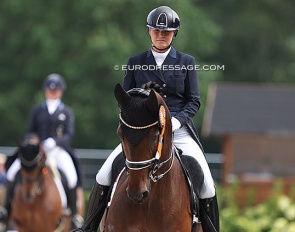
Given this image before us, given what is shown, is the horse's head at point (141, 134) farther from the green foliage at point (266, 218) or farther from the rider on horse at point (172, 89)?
the green foliage at point (266, 218)

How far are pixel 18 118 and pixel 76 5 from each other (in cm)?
495

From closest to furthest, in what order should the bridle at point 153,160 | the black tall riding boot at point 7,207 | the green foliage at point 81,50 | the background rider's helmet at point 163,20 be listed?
the bridle at point 153,160, the background rider's helmet at point 163,20, the black tall riding boot at point 7,207, the green foliage at point 81,50

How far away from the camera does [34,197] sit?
16.8 metres

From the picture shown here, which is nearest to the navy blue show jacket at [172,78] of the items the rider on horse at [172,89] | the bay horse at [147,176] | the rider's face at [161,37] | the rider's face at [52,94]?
the rider on horse at [172,89]

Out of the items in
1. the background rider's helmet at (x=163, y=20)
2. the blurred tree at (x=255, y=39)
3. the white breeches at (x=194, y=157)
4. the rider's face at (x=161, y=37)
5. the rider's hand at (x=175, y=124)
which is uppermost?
the background rider's helmet at (x=163, y=20)

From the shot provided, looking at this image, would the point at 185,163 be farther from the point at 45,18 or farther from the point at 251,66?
the point at 251,66

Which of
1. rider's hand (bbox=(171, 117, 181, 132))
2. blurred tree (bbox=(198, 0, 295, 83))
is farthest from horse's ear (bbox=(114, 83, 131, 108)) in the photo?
blurred tree (bbox=(198, 0, 295, 83))

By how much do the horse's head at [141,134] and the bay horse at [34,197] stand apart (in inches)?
312

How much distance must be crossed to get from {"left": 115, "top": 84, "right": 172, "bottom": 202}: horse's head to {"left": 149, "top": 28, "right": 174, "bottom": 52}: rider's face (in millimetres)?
931

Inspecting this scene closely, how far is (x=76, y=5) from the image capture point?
1655 inches

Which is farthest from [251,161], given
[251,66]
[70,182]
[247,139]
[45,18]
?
[251,66]

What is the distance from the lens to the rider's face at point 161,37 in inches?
377

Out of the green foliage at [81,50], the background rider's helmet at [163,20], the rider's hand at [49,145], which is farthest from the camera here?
the green foliage at [81,50]

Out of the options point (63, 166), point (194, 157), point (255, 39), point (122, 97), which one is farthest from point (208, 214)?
point (255, 39)
